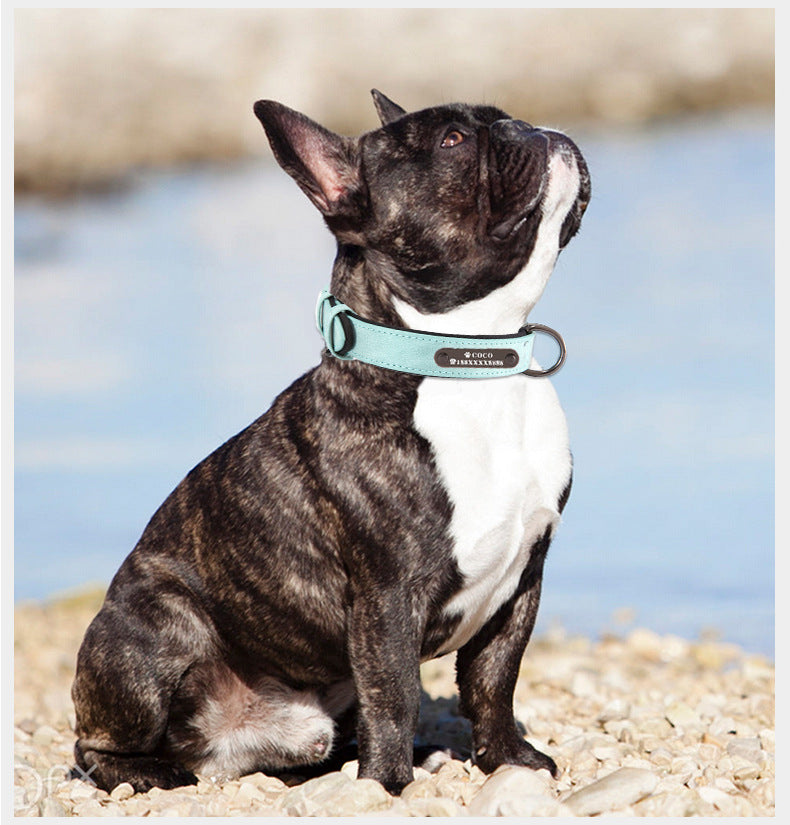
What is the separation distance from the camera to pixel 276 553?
15.6ft

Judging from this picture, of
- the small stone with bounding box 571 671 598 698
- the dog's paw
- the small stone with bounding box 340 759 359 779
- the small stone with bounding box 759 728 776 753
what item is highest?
the small stone with bounding box 340 759 359 779

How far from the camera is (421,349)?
14.7ft

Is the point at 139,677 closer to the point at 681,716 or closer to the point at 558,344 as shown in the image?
the point at 558,344

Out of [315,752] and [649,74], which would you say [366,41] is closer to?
[649,74]

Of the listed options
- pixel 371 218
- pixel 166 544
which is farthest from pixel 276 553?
pixel 371 218

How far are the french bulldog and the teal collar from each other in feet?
0.15

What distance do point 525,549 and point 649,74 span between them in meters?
20.9

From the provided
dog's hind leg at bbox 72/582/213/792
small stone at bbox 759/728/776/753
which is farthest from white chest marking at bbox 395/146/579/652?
small stone at bbox 759/728/776/753

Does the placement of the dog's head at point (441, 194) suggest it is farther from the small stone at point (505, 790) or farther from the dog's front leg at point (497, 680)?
the small stone at point (505, 790)

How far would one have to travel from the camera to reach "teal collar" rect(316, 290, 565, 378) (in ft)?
14.7

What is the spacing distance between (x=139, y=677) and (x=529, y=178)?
7.81 ft

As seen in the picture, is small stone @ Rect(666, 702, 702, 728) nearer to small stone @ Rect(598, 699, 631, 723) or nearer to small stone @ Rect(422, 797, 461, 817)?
small stone @ Rect(598, 699, 631, 723)

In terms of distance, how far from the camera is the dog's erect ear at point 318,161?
455 cm

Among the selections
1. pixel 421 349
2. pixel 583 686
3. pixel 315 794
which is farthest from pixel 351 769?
pixel 583 686
